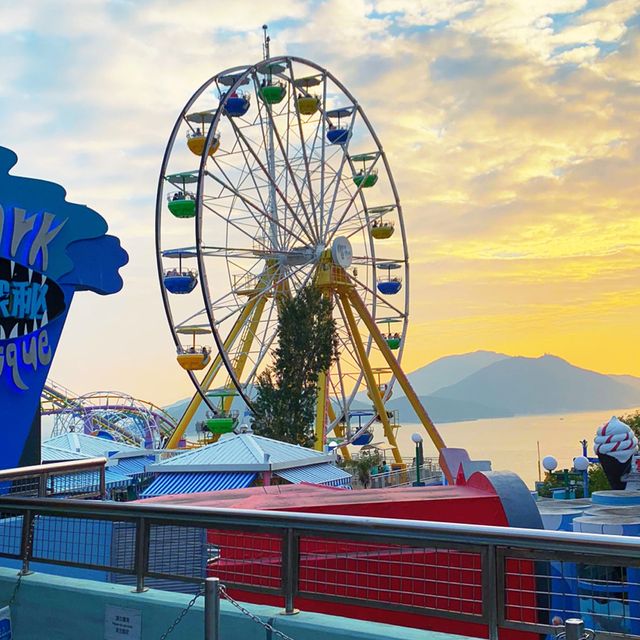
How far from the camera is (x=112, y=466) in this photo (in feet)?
84.9

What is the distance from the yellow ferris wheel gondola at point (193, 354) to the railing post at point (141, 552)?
24.0m

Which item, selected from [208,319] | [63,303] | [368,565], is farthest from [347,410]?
[368,565]

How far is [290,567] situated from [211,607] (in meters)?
0.66

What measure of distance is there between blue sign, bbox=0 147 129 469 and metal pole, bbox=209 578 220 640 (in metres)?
6.41

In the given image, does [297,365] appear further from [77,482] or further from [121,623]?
[121,623]

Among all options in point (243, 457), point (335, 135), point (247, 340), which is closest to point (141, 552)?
point (243, 457)

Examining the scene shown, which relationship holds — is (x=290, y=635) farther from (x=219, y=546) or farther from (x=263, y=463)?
(x=263, y=463)

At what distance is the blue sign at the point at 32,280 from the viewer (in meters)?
9.67

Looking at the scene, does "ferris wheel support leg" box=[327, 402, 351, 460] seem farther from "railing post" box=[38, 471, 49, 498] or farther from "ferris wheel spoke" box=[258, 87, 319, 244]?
"railing post" box=[38, 471, 49, 498]

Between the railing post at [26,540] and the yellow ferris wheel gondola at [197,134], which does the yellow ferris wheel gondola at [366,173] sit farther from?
the railing post at [26,540]

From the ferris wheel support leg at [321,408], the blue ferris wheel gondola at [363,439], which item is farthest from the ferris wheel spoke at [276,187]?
the blue ferris wheel gondola at [363,439]

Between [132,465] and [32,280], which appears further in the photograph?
[132,465]

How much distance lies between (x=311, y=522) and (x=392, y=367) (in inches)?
1282

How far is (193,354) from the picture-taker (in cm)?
2939
